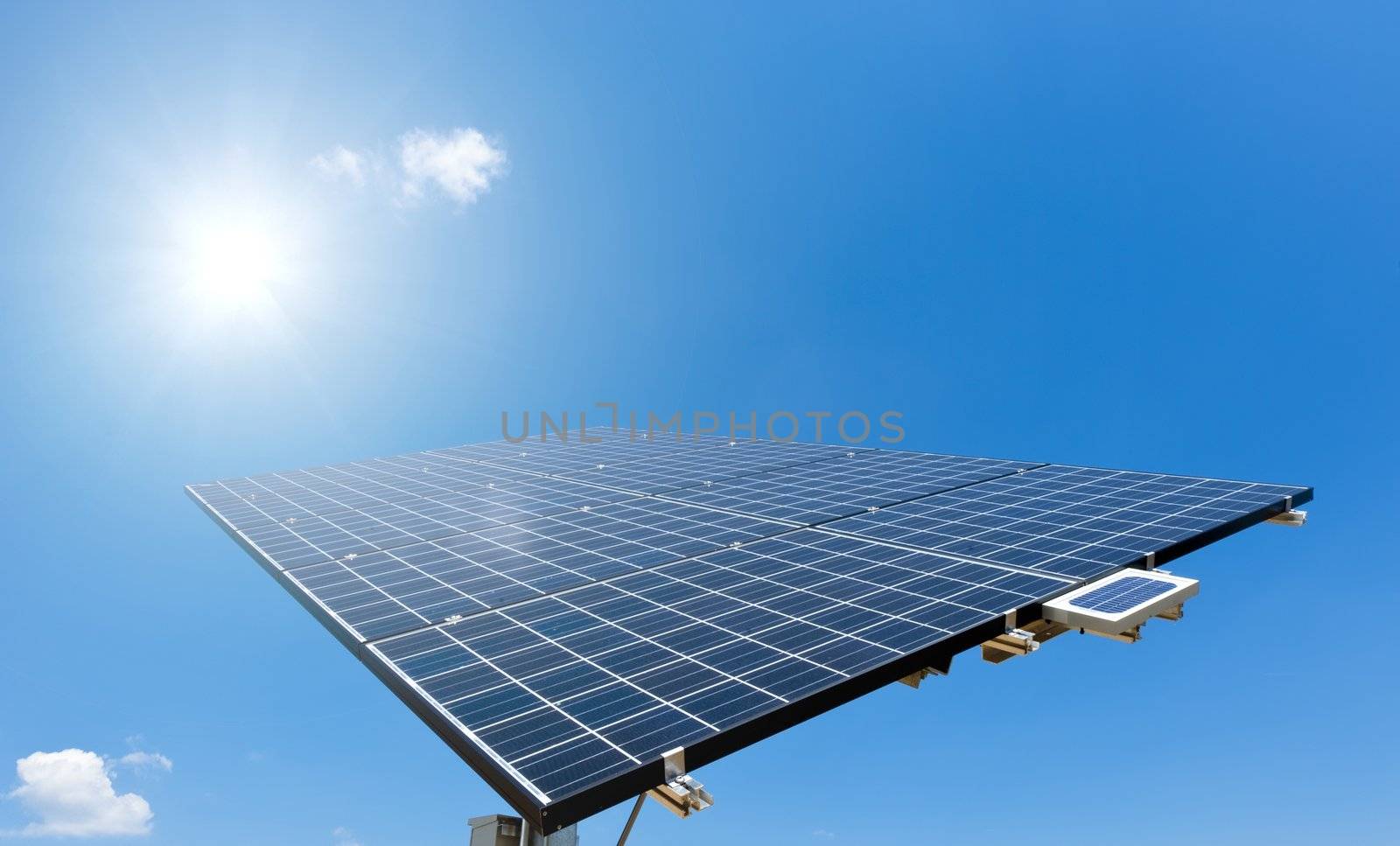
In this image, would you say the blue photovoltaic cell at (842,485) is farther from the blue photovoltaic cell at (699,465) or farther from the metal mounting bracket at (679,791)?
the metal mounting bracket at (679,791)

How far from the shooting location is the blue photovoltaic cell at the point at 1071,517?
1029cm

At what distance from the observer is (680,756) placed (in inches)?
223

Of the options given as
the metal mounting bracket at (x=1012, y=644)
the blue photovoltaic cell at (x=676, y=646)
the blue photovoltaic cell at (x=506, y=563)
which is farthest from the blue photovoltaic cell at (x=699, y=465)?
the metal mounting bracket at (x=1012, y=644)

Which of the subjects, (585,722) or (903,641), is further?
(903,641)

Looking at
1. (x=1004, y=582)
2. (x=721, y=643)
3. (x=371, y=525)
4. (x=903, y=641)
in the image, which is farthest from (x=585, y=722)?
(x=371, y=525)

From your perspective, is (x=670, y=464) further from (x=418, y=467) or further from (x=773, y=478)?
(x=418, y=467)

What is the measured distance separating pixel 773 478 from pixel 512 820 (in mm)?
9614

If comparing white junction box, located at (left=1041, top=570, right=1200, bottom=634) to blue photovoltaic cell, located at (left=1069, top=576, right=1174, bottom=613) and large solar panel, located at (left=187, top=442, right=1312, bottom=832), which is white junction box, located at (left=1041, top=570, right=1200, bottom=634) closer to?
blue photovoltaic cell, located at (left=1069, top=576, right=1174, bottom=613)

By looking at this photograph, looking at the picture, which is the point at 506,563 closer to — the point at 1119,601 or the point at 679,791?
the point at 679,791

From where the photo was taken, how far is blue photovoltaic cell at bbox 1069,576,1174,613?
839 cm

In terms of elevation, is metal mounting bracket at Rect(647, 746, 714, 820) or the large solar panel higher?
the large solar panel

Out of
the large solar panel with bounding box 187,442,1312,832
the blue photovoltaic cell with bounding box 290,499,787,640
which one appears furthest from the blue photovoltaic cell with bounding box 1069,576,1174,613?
the blue photovoltaic cell with bounding box 290,499,787,640

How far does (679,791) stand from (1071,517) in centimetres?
866

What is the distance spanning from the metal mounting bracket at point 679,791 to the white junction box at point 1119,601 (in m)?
4.56
